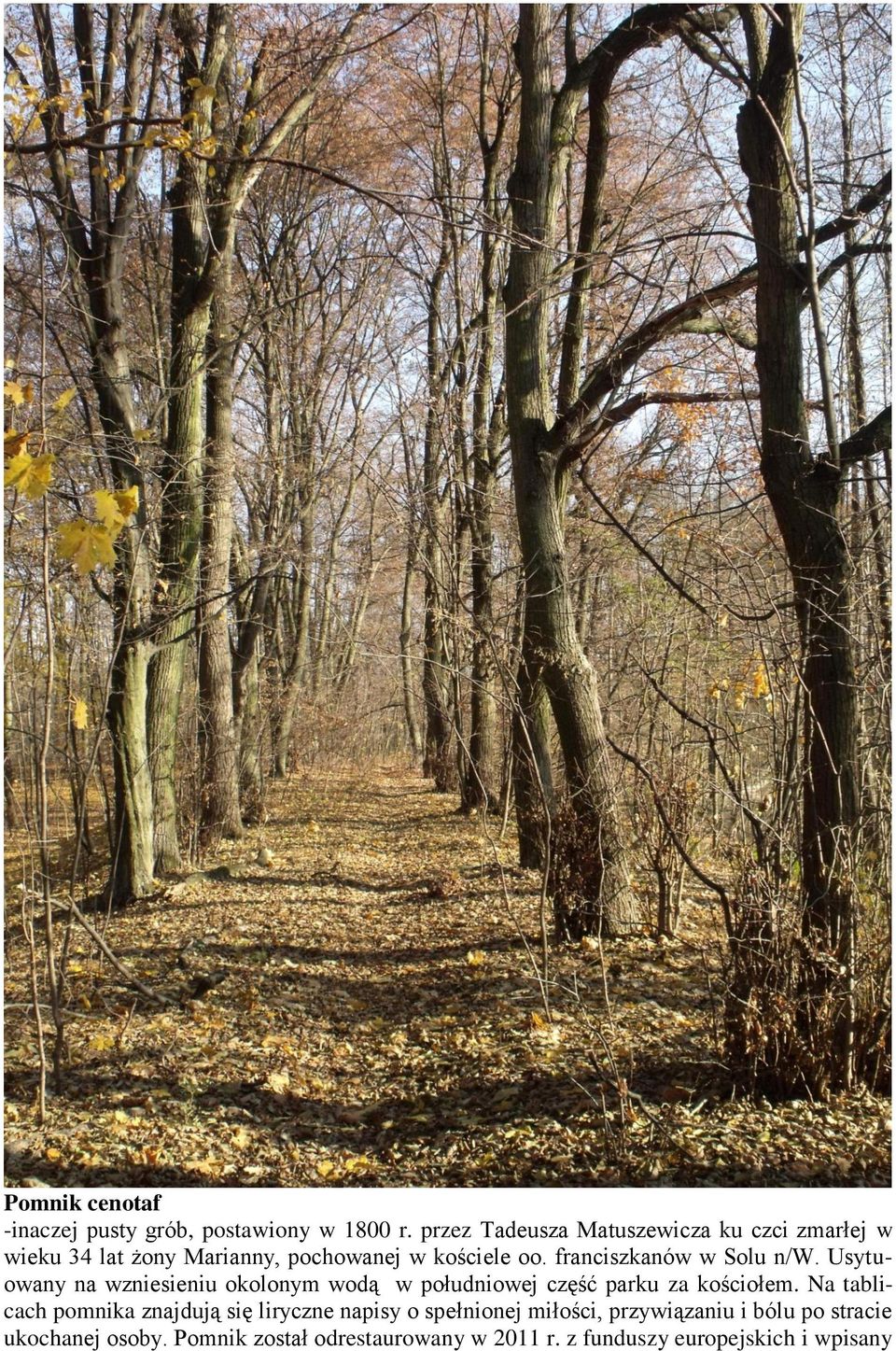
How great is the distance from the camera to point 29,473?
2.74 metres

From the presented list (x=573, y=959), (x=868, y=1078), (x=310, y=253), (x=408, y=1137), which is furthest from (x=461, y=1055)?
(x=310, y=253)

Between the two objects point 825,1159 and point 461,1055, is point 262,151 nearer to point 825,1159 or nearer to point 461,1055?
point 461,1055

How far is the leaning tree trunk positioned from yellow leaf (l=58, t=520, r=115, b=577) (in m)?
4.00

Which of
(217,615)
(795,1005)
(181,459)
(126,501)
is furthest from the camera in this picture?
(217,615)

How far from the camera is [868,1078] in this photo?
3.91 metres

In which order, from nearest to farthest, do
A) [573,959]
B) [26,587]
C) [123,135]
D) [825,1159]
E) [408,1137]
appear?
[825,1159] → [408,1137] → [26,587] → [573,959] → [123,135]

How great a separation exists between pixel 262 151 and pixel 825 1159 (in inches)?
353

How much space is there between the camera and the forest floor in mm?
3709

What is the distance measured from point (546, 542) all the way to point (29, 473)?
4728 mm

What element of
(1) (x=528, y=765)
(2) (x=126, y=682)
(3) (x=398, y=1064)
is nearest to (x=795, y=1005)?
(3) (x=398, y=1064)

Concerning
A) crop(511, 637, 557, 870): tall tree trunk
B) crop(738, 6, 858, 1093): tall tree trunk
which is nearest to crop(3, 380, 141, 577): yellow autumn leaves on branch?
crop(738, 6, 858, 1093): tall tree trunk

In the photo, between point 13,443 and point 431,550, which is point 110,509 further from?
point 431,550

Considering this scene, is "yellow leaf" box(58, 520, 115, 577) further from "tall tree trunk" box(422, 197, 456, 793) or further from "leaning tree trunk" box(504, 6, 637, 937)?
"tall tree trunk" box(422, 197, 456, 793)

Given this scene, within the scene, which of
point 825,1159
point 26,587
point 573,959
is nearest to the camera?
point 825,1159
